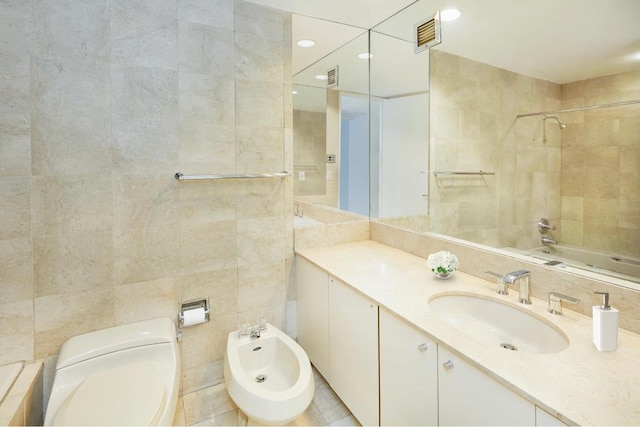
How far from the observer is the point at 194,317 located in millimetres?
1824

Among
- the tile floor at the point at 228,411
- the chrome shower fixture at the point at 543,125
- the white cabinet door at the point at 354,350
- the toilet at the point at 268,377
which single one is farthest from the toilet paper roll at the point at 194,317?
the chrome shower fixture at the point at 543,125

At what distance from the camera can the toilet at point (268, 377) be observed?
136cm

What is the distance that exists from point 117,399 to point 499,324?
160 cm

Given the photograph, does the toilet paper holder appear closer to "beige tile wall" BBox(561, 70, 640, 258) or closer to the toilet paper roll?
the toilet paper roll

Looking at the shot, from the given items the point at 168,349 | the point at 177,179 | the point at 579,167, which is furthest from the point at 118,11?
the point at 579,167

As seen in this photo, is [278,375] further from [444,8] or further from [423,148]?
[444,8]

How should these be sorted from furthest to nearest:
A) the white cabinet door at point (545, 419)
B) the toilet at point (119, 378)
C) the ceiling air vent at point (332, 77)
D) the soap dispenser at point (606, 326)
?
the ceiling air vent at point (332, 77) → the toilet at point (119, 378) → the soap dispenser at point (606, 326) → the white cabinet door at point (545, 419)

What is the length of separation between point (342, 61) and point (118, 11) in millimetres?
1478

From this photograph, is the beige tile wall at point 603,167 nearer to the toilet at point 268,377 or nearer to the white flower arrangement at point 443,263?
the white flower arrangement at point 443,263

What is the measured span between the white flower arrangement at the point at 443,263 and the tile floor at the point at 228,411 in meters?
0.91

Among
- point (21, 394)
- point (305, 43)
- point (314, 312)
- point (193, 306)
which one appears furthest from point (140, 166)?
point (305, 43)

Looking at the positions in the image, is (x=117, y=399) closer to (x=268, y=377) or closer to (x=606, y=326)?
(x=268, y=377)

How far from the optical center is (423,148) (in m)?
2.23

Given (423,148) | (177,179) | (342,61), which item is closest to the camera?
(177,179)
